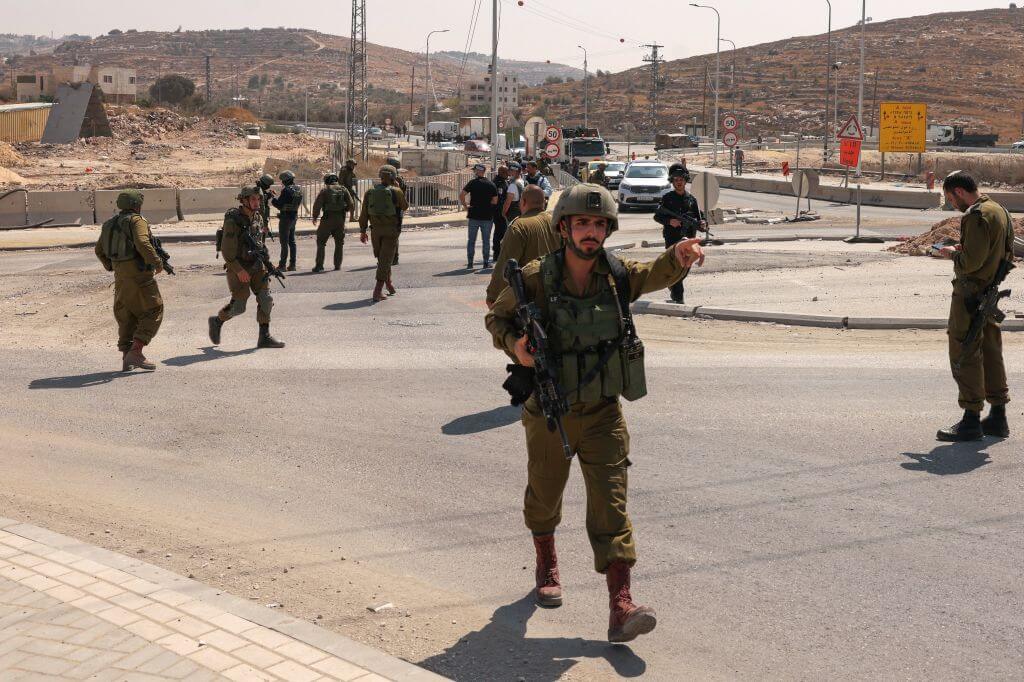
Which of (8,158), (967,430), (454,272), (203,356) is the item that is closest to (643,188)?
(454,272)

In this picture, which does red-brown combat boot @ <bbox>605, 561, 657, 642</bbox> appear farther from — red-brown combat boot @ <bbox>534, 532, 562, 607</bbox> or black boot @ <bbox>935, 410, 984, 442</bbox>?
black boot @ <bbox>935, 410, 984, 442</bbox>

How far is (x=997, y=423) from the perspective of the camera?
827 cm

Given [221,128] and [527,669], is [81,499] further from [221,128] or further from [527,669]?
[221,128]

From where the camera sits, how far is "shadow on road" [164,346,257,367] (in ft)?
39.8

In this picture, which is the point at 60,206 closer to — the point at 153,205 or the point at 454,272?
the point at 153,205

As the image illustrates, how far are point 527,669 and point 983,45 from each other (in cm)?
17585

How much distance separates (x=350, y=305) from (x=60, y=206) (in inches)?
676

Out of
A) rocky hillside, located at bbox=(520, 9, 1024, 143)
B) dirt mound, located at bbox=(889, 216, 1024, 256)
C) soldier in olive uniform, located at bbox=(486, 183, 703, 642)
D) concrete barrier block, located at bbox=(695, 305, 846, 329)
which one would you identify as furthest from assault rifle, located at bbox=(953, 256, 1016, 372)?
rocky hillside, located at bbox=(520, 9, 1024, 143)

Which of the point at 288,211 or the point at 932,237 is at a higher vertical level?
the point at 288,211

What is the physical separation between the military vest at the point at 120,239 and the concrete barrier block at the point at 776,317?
690 cm

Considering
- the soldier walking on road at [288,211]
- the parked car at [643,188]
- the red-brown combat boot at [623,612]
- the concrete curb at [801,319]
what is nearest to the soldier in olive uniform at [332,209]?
the soldier walking on road at [288,211]

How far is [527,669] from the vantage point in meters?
4.72

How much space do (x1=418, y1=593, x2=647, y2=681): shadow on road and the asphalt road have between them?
1 cm

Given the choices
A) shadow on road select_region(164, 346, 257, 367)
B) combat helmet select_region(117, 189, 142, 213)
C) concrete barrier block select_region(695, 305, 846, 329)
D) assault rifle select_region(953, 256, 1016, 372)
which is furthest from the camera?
concrete barrier block select_region(695, 305, 846, 329)
